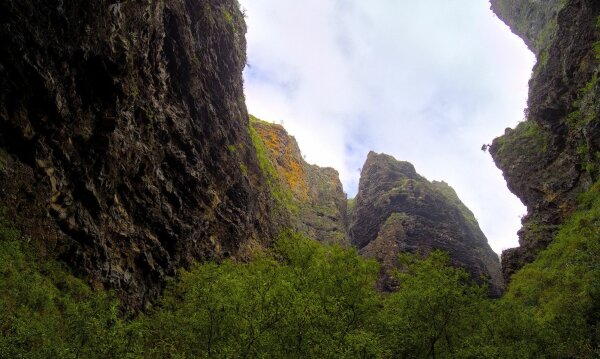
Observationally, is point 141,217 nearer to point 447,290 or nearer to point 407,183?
point 447,290

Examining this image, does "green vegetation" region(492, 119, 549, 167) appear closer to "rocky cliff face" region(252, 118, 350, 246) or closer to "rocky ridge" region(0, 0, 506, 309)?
"rocky cliff face" region(252, 118, 350, 246)

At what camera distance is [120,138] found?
32000mm

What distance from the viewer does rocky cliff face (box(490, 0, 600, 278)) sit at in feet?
152

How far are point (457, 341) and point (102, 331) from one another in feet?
76.7

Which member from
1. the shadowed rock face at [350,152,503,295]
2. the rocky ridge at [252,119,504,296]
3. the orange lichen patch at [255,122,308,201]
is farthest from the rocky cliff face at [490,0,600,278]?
the orange lichen patch at [255,122,308,201]

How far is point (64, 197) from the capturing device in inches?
1092

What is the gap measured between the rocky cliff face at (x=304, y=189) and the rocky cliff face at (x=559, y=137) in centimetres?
3648

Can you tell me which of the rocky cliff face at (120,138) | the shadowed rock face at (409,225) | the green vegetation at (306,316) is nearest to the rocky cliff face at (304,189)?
the shadowed rock face at (409,225)

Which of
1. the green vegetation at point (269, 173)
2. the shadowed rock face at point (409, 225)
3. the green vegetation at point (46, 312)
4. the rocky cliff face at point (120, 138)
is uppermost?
the shadowed rock face at point (409, 225)

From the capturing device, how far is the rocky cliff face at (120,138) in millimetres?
24766

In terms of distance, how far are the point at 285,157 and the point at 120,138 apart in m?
72.4

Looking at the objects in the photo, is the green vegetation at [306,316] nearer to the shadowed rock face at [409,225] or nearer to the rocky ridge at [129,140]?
the rocky ridge at [129,140]

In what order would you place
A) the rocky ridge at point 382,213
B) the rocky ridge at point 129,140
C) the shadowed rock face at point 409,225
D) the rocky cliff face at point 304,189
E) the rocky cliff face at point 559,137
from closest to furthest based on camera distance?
the rocky ridge at point 129,140
the rocky cliff face at point 559,137
the shadowed rock face at point 409,225
the rocky ridge at point 382,213
the rocky cliff face at point 304,189

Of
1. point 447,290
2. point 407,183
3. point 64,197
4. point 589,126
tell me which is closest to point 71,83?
point 64,197
